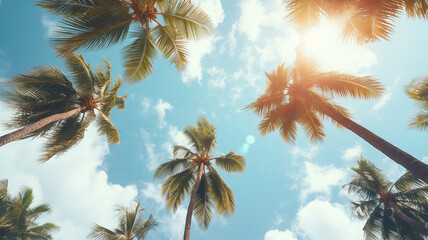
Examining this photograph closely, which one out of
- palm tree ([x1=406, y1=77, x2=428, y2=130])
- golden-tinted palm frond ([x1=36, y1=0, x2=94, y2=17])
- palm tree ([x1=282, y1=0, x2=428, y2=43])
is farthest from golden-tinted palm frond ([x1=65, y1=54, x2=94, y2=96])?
palm tree ([x1=406, y1=77, x2=428, y2=130])

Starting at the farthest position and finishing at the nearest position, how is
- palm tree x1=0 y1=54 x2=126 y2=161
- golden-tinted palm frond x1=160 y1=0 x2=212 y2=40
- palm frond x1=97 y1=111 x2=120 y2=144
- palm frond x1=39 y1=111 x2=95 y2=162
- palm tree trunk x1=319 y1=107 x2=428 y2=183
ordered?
palm frond x1=97 y1=111 x2=120 y2=144, palm frond x1=39 y1=111 x2=95 y2=162, palm tree x1=0 y1=54 x2=126 y2=161, golden-tinted palm frond x1=160 y1=0 x2=212 y2=40, palm tree trunk x1=319 y1=107 x2=428 y2=183

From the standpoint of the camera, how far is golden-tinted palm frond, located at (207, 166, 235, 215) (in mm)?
11609

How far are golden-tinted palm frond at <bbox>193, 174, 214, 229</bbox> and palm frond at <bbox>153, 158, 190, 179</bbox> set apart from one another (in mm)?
1682

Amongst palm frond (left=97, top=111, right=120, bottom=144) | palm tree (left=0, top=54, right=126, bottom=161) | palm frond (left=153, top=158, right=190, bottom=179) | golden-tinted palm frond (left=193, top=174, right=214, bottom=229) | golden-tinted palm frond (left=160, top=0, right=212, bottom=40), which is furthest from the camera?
palm frond (left=153, top=158, right=190, bottom=179)

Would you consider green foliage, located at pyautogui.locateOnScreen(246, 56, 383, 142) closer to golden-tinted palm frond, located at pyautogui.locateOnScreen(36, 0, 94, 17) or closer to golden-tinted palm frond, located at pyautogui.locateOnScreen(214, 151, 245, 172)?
golden-tinted palm frond, located at pyautogui.locateOnScreen(214, 151, 245, 172)

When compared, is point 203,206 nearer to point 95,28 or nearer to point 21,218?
point 95,28

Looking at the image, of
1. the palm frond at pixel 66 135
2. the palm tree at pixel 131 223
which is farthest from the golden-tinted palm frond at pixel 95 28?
the palm tree at pixel 131 223

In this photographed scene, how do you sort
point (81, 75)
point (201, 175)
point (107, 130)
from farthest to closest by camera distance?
point (201, 175) < point (107, 130) < point (81, 75)

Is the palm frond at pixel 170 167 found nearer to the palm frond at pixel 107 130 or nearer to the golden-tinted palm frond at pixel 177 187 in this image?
the golden-tinted palm frond at pixel 177 187

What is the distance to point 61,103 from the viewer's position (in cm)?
943

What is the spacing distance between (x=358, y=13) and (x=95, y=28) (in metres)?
8.21

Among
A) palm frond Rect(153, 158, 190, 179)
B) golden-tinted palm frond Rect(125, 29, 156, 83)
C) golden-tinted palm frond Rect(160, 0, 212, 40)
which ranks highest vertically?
golden-tinted palm frond Rect(160, 0, 212, 40)

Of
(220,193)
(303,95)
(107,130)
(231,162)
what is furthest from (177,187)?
(303,95)

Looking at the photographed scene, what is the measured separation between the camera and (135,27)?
304 inches
